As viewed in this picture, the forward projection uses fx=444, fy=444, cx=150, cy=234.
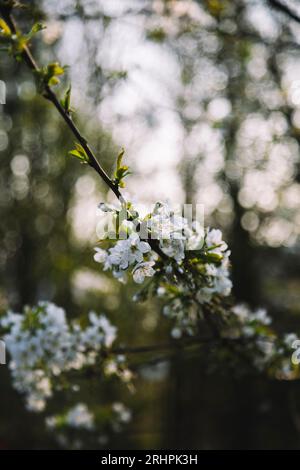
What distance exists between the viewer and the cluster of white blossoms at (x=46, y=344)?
2514 mm

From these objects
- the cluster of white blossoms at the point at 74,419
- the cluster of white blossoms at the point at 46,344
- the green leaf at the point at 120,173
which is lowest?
the cluster of white blossoms at the point at 74,419

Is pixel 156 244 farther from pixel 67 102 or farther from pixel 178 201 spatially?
pixel 178 201

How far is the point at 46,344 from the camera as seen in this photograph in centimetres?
252

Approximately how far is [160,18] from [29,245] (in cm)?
578

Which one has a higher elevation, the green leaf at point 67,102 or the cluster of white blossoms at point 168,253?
the green leaf at point 67,102

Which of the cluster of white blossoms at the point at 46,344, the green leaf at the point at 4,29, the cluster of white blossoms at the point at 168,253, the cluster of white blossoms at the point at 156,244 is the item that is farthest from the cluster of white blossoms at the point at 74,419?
the green leaf at the point at 4,29

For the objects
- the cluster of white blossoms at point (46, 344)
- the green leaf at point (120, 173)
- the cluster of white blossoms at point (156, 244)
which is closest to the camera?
the green leaf at point (120, 173)

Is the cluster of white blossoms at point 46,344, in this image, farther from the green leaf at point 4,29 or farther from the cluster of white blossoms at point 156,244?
the green leaf at point 4,29

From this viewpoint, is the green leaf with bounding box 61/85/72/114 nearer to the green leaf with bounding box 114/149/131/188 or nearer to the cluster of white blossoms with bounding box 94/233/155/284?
the green leaf with bounding box 114/149/131/188

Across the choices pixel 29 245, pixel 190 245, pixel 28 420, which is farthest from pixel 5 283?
pixel 190 245

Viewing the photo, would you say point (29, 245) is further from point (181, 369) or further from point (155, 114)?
point (155, 114)

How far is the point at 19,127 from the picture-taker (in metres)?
8.09

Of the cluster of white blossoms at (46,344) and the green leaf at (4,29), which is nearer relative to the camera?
the green leaf at (4,29)

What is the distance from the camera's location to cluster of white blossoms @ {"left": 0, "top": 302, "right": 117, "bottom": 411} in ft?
8.25
